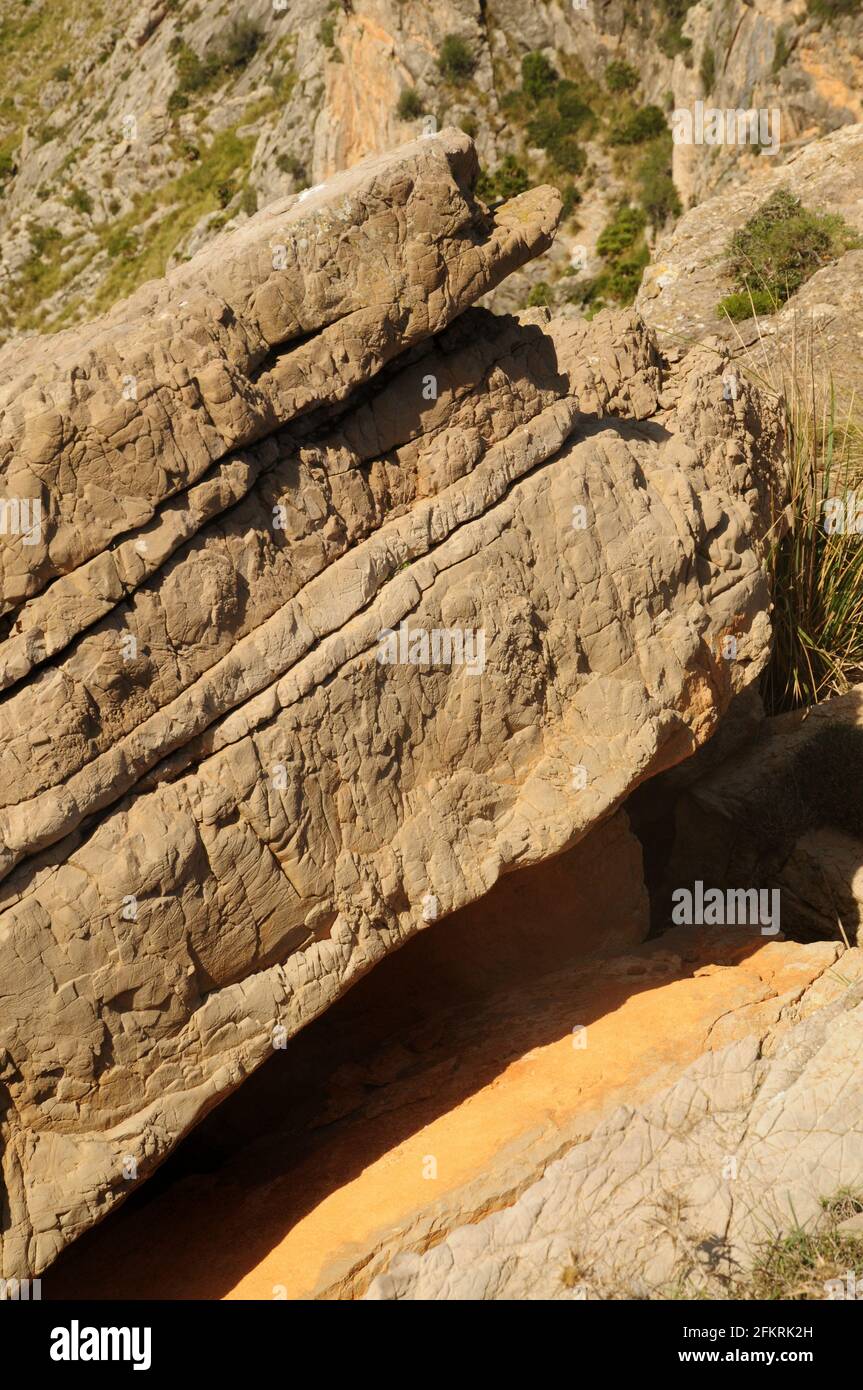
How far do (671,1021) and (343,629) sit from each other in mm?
2909

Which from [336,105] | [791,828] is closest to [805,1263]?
[791,828]

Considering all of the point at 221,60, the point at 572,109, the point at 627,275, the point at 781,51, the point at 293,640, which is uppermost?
the point at 221,60

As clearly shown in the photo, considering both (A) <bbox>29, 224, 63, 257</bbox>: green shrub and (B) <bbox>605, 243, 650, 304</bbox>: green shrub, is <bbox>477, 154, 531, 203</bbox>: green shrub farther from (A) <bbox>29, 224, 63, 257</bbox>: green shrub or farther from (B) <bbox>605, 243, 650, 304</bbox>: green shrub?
(A) <bbox>29, 224, 63, 257</bbox>: green shrub

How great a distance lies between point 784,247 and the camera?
18.0 metres

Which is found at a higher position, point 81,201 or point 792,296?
point 81,201

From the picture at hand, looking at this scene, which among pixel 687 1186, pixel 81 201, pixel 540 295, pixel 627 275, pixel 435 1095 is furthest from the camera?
pixel 81 201

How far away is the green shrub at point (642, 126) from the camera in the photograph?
3253 centimetres

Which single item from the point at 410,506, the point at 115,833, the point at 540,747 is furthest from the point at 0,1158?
the point at 410,506

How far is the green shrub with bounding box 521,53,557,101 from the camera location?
34500 mm

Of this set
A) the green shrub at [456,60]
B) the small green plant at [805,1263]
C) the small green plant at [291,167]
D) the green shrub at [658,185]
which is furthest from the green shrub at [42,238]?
the small green plant at [805,1263]

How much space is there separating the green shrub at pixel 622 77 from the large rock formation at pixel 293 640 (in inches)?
1191

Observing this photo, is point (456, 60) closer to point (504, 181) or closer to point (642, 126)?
point (504, 181)

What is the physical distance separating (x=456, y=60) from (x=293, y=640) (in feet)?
111

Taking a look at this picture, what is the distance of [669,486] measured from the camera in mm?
7551
